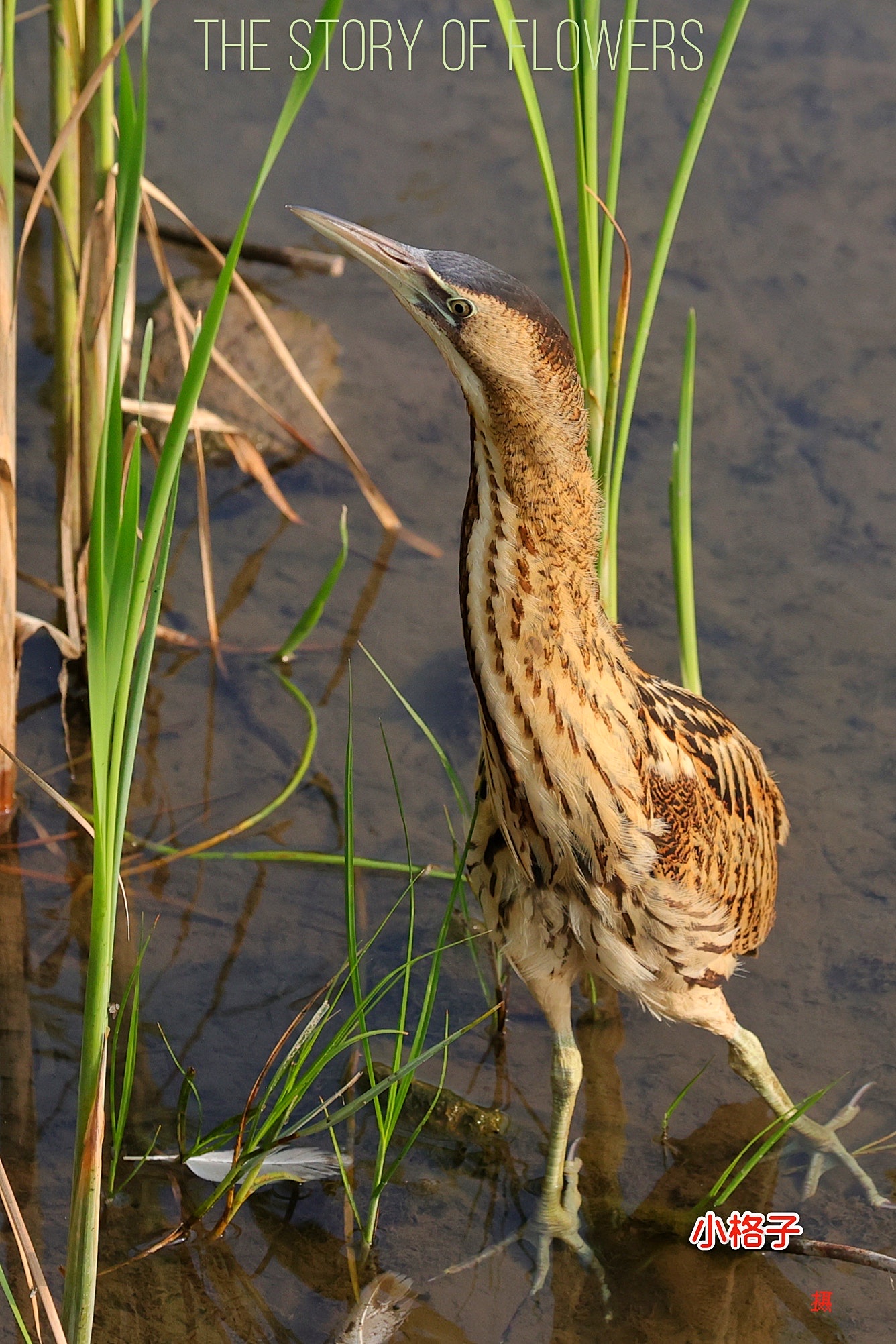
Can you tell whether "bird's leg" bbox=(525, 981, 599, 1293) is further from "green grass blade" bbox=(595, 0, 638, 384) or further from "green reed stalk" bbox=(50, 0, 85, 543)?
"green reed stalk" bbox=(50, 0, 85, 543)

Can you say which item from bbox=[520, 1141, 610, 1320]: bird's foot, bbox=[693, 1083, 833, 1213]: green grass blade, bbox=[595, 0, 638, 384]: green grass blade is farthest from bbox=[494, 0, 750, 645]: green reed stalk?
bbox=[520, 1141, 610, 1320]: bird's foot

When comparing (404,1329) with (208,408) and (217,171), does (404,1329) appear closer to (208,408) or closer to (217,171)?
(208,408)

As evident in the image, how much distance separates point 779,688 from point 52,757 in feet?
5.91

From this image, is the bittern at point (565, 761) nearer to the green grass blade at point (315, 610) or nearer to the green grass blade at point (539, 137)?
the green grass blade at point (539, 137)

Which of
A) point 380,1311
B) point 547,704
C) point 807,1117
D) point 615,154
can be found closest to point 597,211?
point 615,154

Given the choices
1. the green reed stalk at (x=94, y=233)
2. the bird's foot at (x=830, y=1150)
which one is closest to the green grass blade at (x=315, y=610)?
the green reed stalk at (x=94, y=233)

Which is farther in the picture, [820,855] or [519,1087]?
[820,855]

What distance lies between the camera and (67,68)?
2.95 metres

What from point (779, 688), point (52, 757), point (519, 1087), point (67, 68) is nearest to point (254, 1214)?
point (519, 1087)

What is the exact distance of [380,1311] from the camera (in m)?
2.50

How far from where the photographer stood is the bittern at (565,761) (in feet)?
6.23

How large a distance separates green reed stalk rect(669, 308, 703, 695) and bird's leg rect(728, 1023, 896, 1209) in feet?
2.25

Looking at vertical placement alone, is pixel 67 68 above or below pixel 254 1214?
above

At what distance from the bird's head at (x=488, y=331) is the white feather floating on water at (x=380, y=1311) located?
1.51 m
